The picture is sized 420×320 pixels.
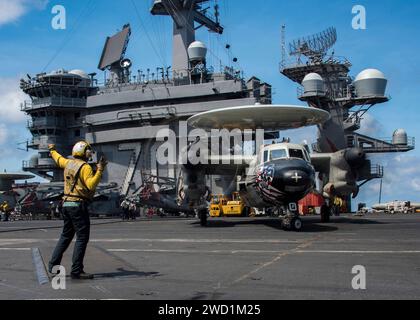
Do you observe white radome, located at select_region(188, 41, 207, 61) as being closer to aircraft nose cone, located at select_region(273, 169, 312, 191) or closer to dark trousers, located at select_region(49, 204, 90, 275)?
aircraft nose cone, located at select_region(273, 169, 312, 191)

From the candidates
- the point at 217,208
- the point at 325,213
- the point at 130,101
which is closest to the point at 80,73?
the point at 130,101

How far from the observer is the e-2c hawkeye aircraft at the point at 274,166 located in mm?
19891

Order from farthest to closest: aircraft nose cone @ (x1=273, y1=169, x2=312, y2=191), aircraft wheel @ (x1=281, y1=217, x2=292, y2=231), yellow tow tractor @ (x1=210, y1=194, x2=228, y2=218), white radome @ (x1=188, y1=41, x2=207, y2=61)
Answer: white radome @ (x1=188, y1=41, x2=207, y2=61) < yellow tow tractor @ (x1=210, y1=194, x2=228, y2=218) < aircraft wheel @ (x1=281, y1=217, x2=292, y2=231) < aircraft nose cone @ (x1=273, y1=169, x2=312, y2=191)

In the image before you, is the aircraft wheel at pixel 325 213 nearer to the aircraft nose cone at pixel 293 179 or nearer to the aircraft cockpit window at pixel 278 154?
the aircraft cockpit window at pixel 278 154

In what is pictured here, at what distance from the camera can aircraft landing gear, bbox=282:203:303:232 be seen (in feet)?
67.5

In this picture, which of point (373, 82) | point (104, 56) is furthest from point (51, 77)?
point (373, 82)

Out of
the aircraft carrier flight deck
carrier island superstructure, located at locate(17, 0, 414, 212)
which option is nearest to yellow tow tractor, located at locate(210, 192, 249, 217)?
carrier island superstructure, located at locate(17, 0, 414, 212)

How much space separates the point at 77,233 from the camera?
29.5ft

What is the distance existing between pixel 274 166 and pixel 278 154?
3.49 ft

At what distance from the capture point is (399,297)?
6820 mm

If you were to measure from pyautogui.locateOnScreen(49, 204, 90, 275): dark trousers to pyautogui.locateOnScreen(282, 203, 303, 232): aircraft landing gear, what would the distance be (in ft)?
42.9

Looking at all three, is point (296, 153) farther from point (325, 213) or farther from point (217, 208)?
point (217, 208)

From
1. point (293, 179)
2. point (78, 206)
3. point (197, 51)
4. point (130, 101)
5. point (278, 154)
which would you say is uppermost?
point (197, 51)

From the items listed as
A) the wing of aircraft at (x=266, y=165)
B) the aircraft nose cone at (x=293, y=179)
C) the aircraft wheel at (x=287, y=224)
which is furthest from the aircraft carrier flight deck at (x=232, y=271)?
the aircraft wheel at (x=287, y=224)
